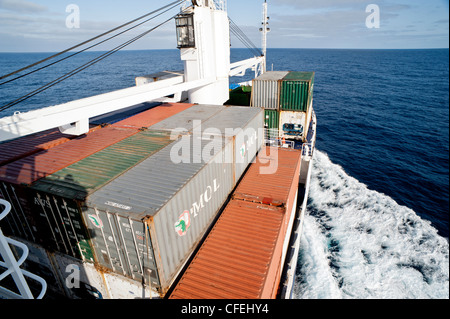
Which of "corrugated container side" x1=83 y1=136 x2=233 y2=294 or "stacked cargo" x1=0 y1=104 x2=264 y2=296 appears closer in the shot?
"corrugated container side" x1=83 y1=136 x2=233 y2=294

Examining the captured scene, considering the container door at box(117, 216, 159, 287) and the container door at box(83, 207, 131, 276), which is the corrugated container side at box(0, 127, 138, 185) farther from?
the container door at box(117, 216, 159, 287)

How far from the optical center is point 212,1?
67.1 ft

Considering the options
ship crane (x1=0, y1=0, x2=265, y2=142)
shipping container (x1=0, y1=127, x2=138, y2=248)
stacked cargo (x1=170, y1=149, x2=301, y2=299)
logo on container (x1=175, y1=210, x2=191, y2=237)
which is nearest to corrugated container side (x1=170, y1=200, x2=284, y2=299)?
stacked cargo (x1=170, y1=149, x2=301, y2=299)

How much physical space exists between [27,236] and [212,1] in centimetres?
2154

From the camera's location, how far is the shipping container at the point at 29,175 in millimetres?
8711

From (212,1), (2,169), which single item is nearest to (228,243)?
(2,169)

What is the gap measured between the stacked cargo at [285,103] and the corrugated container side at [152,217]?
14630 millimetres

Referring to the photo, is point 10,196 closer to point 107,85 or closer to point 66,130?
point 66,130

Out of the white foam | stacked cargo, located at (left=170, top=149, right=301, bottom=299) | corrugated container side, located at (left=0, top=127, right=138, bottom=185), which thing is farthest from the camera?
the white foam

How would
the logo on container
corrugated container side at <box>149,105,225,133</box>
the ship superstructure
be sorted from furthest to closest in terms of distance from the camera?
corrugated container side at <box>149,105,225,133</box> < the logo on container < the ship superstructure

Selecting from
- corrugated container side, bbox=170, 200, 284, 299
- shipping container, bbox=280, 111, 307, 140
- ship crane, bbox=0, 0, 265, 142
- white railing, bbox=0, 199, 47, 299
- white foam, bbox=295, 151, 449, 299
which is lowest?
white foam, bbox=295, 151, 449, 299

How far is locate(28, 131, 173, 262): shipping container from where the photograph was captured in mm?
8078

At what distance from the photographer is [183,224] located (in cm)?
880

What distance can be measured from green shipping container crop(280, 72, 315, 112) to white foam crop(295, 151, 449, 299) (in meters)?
10.2
